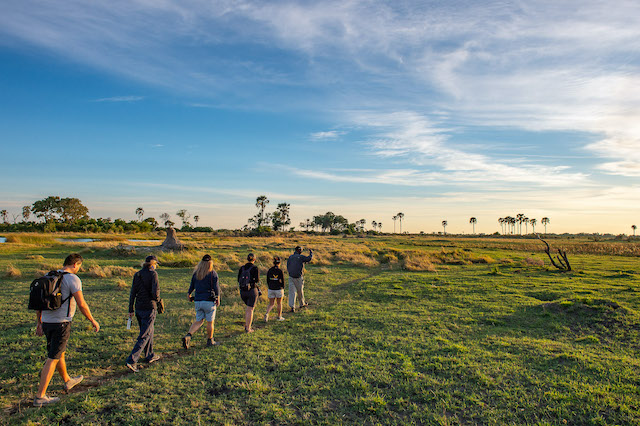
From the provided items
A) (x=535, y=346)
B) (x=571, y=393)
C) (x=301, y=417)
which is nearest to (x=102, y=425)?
(x=301, y=417)

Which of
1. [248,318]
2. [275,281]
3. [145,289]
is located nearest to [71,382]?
[145,289]

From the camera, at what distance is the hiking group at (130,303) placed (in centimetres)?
559

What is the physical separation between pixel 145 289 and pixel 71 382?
6.66 ft

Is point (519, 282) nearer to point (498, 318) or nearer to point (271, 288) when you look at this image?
point (498, 318)

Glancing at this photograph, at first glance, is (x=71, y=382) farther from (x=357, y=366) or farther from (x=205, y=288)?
(x=357, y=366)

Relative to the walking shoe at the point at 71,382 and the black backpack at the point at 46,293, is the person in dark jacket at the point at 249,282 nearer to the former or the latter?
the walking shoe at the point at 71,382

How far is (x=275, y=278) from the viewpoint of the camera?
10.6 meters

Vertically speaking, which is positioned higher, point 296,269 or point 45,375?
point 296,269

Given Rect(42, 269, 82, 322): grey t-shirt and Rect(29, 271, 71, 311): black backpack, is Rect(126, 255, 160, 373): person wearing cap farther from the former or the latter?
Rect(29, 271, 71, 311): black backpack

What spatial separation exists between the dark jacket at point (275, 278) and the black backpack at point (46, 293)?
571cm

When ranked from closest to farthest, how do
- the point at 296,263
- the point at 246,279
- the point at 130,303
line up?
the point at 130,303
the point at 246,279
the point at 296,263

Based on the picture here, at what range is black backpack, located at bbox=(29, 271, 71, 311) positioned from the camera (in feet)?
17.8

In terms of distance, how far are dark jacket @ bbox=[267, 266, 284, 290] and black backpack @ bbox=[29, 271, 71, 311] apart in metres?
5.71

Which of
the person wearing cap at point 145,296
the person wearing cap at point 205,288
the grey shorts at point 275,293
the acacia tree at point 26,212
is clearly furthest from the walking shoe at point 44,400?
the acacia tree at point 26,212
